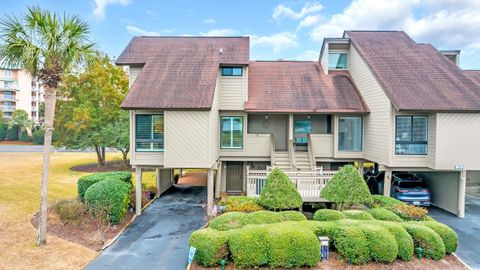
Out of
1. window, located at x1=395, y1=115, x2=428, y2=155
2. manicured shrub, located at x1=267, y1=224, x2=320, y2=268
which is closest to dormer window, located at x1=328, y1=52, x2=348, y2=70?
window, located at x1=395, y1=115, x2=428, y2=155

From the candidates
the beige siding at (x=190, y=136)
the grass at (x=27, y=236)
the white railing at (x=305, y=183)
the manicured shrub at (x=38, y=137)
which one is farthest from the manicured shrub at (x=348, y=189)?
the manicured shrub at (x=38, y=137)

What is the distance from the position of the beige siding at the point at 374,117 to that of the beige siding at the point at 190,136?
857 cm

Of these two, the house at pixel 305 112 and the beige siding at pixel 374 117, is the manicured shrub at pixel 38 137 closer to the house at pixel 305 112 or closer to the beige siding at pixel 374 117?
the house at pixel 305 112

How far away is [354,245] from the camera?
Result: 7.82m

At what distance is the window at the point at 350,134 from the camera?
1552 centimetres

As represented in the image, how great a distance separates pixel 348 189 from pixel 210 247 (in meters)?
5.97

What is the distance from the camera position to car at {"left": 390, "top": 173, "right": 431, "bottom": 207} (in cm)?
1375

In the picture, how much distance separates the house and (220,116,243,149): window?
57 millimetres

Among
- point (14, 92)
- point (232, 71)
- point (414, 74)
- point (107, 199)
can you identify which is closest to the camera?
point (107, 199)

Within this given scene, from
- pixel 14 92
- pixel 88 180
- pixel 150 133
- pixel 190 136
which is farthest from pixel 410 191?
pixel 14 92

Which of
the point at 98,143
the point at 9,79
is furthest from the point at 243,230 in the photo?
the point at 9,79

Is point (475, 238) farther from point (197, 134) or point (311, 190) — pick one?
point (197, 134)

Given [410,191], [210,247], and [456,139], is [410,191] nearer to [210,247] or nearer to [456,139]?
[456,139]

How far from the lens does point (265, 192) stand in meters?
10.8
